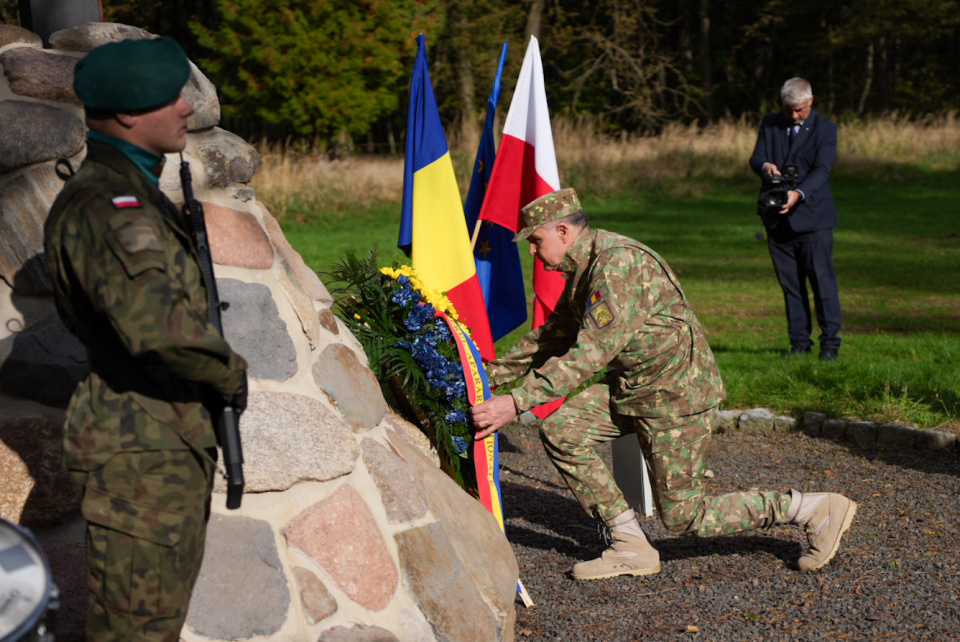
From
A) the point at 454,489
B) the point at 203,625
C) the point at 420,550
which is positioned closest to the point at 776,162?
the point at 454,489

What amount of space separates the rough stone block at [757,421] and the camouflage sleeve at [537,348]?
2753 millimetres

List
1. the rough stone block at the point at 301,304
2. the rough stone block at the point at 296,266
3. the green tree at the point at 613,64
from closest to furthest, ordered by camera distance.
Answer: the rough stone block at the point at 301,304 → the rough stone block at the point at 296,266 → the green tree at the point at 613,64

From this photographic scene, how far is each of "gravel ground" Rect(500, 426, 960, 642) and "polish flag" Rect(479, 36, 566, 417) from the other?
1.14m

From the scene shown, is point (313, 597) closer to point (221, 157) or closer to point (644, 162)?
point (221, 157)

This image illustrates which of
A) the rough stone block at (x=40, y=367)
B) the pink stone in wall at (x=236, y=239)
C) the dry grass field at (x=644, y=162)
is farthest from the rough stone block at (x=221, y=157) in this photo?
the dry grass field at (x=644, y=162)

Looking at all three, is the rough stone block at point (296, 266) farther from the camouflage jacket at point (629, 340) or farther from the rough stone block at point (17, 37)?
the rough stone block at point (17, 37)

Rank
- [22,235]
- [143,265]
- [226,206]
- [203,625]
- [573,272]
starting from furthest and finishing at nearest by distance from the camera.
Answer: [573,272] < [226,206] < [22,235] < [203,625] < [143,265]

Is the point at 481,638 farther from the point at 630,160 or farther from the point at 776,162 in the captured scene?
the point at 630,160

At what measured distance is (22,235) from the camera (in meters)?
3.70

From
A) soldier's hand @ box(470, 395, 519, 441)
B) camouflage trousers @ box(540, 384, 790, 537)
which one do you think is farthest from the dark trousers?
soldier's hand @ box(470, 395, 519, 441)

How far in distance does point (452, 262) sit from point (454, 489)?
5.17 feet

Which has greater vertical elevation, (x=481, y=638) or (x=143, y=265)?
(x=143, y=265)

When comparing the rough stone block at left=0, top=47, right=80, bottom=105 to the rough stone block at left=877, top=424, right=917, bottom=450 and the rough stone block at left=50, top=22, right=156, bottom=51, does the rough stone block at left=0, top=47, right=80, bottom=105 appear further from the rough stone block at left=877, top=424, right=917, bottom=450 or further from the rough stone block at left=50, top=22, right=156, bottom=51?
the rough stone block at left=877, top=424, right=917, bottom=450

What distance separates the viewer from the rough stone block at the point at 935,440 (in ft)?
21.3
